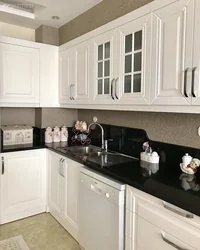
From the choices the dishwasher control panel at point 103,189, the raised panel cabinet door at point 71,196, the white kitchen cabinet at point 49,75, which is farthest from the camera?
the white kitchen cabinet at point 49,75

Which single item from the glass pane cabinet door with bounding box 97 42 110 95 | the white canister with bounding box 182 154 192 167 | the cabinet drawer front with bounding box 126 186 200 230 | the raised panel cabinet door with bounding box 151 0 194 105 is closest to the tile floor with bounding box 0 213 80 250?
the cabinet drawer front with bounding box 126 186 200 230

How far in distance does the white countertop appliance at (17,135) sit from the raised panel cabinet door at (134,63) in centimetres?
145

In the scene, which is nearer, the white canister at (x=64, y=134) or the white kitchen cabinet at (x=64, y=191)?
the white kitchen cabinet at (x=64, y=191)

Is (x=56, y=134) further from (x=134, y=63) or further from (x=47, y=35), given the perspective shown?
(x=134, y=63)

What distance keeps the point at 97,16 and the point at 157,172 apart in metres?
1.78

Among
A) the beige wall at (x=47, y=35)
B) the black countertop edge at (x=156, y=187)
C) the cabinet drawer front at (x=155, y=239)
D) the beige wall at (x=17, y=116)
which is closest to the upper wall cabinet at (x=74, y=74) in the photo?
the beige wall at (x=47, y=35)

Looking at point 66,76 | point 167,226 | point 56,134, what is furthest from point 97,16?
point 167,226

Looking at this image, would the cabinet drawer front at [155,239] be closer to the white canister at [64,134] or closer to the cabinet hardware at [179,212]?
the cabinet hardware at [179,212]

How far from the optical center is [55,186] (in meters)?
2.59

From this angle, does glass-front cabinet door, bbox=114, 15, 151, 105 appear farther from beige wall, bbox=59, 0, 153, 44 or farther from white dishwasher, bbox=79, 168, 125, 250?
white dishwasher, bbox=79, 168, 125, 250

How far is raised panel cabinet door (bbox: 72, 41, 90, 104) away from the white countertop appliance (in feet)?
2.65

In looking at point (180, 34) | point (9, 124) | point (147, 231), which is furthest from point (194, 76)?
point (9, 124)

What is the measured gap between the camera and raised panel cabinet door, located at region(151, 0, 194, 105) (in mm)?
1403

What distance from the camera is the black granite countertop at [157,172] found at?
1.25 meters
